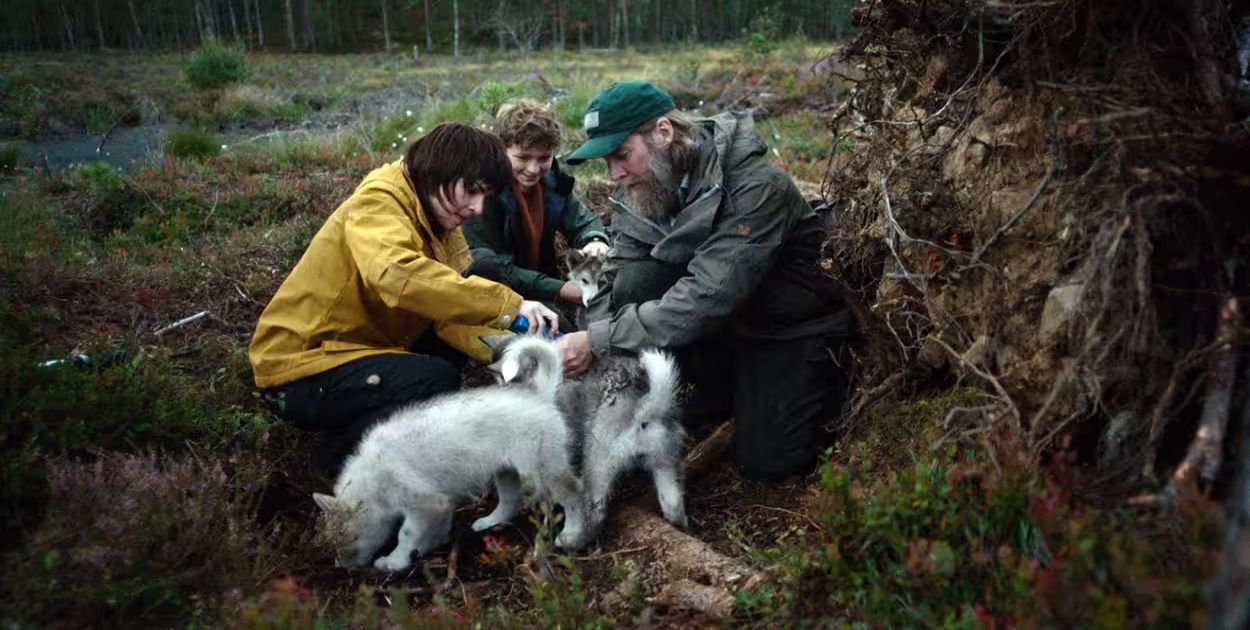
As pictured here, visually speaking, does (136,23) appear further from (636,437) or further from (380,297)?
(636,437)

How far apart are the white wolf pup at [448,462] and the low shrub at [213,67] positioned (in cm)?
2256

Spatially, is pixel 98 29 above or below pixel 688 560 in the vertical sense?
above

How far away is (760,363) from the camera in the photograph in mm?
5426

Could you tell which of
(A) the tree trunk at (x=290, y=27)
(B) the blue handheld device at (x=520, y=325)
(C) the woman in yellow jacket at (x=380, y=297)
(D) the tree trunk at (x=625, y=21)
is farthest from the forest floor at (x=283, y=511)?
(D) the tree trunk at (x=625, y=21)

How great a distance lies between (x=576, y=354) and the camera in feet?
16.6

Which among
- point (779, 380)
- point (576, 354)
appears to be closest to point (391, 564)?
point (576, 354)

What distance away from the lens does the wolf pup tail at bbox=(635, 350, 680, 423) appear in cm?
468

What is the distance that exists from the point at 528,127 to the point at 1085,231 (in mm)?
4194

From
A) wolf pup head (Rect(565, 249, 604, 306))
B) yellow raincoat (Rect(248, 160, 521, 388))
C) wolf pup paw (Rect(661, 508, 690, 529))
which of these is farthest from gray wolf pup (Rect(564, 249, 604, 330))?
wolf pup paw (Rect(661, 508, 690, 529))

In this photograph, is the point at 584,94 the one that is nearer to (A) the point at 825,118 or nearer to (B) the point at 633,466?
(A) the point at 825,118

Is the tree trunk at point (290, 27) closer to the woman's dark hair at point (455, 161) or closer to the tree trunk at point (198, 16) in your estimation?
the tree trunk at point (198, 16)

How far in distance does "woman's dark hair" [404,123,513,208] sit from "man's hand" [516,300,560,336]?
28.2 inches

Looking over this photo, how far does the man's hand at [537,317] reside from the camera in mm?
4938

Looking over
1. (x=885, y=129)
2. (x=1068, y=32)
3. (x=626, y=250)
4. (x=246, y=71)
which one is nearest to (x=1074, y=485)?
(x=1068, y=32)
